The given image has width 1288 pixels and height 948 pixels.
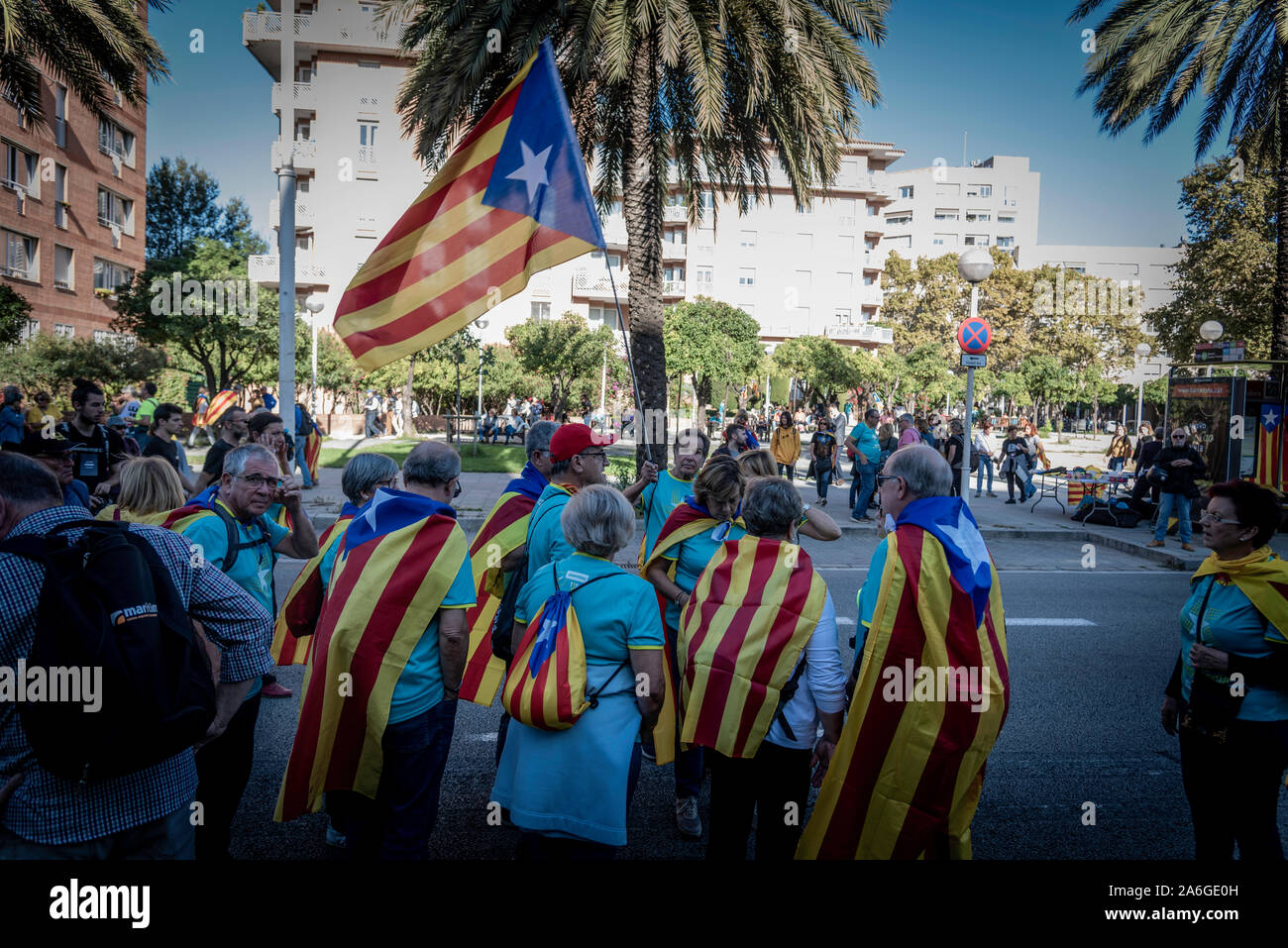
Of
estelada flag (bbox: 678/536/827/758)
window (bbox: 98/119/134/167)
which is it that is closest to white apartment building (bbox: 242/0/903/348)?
window (bbox: 98/119/134/167)

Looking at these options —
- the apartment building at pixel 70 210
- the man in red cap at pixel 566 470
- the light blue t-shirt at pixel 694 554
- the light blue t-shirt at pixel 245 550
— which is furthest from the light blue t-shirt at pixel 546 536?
the apartment building at pixel 70 210

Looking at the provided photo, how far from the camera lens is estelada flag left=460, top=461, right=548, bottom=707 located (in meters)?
4.79

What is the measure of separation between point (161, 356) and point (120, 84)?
17574mm

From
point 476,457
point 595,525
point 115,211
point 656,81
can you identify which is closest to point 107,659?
point 595,525

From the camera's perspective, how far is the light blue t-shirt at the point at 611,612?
119 inches

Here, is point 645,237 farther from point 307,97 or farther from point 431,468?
point 307,97

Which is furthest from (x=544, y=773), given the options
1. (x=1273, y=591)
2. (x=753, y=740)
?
(x=1273, y=591)

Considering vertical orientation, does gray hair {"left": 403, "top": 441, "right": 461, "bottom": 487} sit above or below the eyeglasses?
above

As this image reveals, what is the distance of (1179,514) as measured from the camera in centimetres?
1338

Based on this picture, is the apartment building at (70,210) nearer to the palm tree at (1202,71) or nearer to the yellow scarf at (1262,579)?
the palm tree at (1202,71)

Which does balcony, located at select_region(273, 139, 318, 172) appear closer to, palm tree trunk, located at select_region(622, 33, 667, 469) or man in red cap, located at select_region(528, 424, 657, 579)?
palm tree trunk, located at select_region(622, 33, 667, 469)

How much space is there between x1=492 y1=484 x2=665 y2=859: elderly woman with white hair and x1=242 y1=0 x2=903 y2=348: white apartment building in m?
38.4

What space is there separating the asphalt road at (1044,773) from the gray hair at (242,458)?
1.69m

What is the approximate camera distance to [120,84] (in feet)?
45.1
